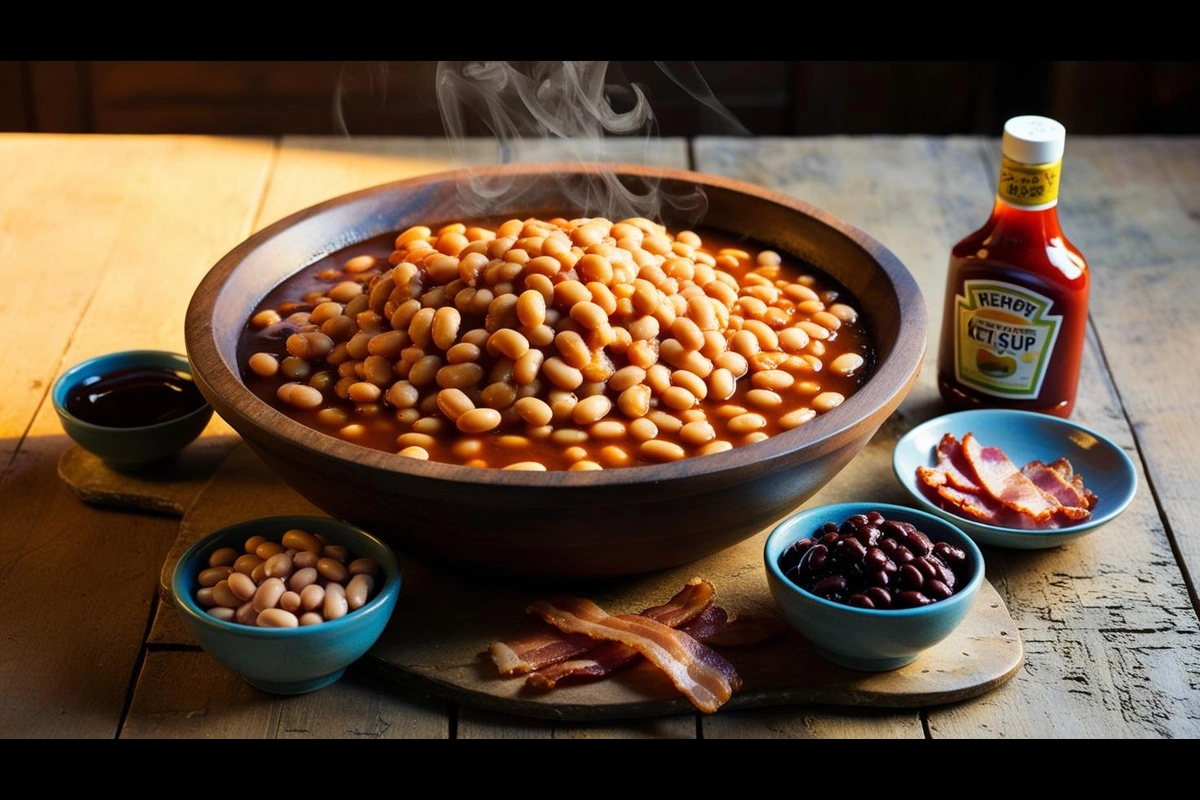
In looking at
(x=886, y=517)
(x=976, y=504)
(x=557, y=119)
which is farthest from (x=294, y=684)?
(x=557, y=119)

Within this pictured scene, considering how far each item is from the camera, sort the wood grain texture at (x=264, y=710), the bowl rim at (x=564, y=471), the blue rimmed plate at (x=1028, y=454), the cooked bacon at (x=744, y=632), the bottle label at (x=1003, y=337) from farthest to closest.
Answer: the bottle label at (x=1003, y=337) → the blue rimmed plate at (x=1028, y=454) → the cooked bacon at (x=744, y=632) → the wood grain texture at (x=264, y=710) → the bowl rim at (x=564, y=471)

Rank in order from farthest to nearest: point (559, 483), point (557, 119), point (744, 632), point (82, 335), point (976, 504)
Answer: point (82, 335) < point (557, 119) < point (976, 504) < point (744, 632) < point (559, 483)

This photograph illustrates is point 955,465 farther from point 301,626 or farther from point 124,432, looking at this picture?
point 124,432

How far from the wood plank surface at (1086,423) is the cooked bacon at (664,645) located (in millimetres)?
346

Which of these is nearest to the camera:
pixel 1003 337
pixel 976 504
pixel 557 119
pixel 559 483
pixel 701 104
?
pixel 559 483

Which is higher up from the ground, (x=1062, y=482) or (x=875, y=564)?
(x=875, y=564)

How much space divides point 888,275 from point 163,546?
1463 mm

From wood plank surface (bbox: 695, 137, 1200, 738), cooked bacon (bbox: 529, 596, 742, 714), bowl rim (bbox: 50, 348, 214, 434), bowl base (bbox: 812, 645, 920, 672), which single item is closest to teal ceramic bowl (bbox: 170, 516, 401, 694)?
cooked bacon (bbox: 529, 596, 742, 714)

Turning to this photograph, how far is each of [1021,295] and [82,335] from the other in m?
2.12

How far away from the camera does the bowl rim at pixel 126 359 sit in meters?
2.75

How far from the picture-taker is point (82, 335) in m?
3.35

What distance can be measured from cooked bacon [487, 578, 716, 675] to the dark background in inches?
127

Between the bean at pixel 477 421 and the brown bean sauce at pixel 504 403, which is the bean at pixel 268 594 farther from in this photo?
the bean at pixel 477 421

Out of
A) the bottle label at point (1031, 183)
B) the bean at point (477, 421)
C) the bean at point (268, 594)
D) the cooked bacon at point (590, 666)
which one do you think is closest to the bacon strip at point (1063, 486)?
the bottle label at point (1031, 183)
